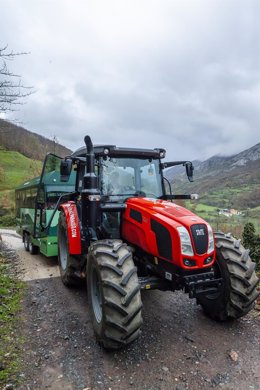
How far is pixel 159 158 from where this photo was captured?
5.60 meters

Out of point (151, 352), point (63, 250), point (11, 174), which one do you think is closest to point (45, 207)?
point (63, 250)

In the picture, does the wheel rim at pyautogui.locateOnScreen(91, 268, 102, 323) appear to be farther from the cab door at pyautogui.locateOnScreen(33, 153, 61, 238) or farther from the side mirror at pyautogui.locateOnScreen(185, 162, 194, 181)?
the cab door at pyautogui.locateOnScreen(33, 153, 61, 238)

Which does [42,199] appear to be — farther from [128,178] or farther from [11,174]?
[11,174]

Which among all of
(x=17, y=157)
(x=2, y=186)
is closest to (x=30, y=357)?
(x=2, y=186)

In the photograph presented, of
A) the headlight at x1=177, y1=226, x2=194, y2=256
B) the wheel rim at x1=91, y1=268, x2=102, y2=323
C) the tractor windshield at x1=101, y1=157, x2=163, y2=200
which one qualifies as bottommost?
the wheel rim at x1=91, y1=268, x2=102, y2=323

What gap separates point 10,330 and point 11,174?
4667 centimetres

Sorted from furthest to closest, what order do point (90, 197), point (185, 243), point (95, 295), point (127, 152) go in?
point (127, 152) < point (90, 197) < point (95, 295) < point (185, 243)

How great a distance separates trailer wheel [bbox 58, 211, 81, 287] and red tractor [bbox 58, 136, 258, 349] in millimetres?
56

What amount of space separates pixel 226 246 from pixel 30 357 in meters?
2.96

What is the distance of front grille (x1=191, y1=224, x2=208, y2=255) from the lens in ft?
12.7

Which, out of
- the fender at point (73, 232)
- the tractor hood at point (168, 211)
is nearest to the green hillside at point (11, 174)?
the fender at point (73, 232)

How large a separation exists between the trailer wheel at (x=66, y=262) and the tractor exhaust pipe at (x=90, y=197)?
3.15ft

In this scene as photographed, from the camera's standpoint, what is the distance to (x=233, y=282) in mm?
4246

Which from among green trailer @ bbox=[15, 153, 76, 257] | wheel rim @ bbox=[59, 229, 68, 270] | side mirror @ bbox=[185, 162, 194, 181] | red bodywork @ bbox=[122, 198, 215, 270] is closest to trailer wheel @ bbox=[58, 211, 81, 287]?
wheel rim @ bbox=[59, 229, 68, 270]
